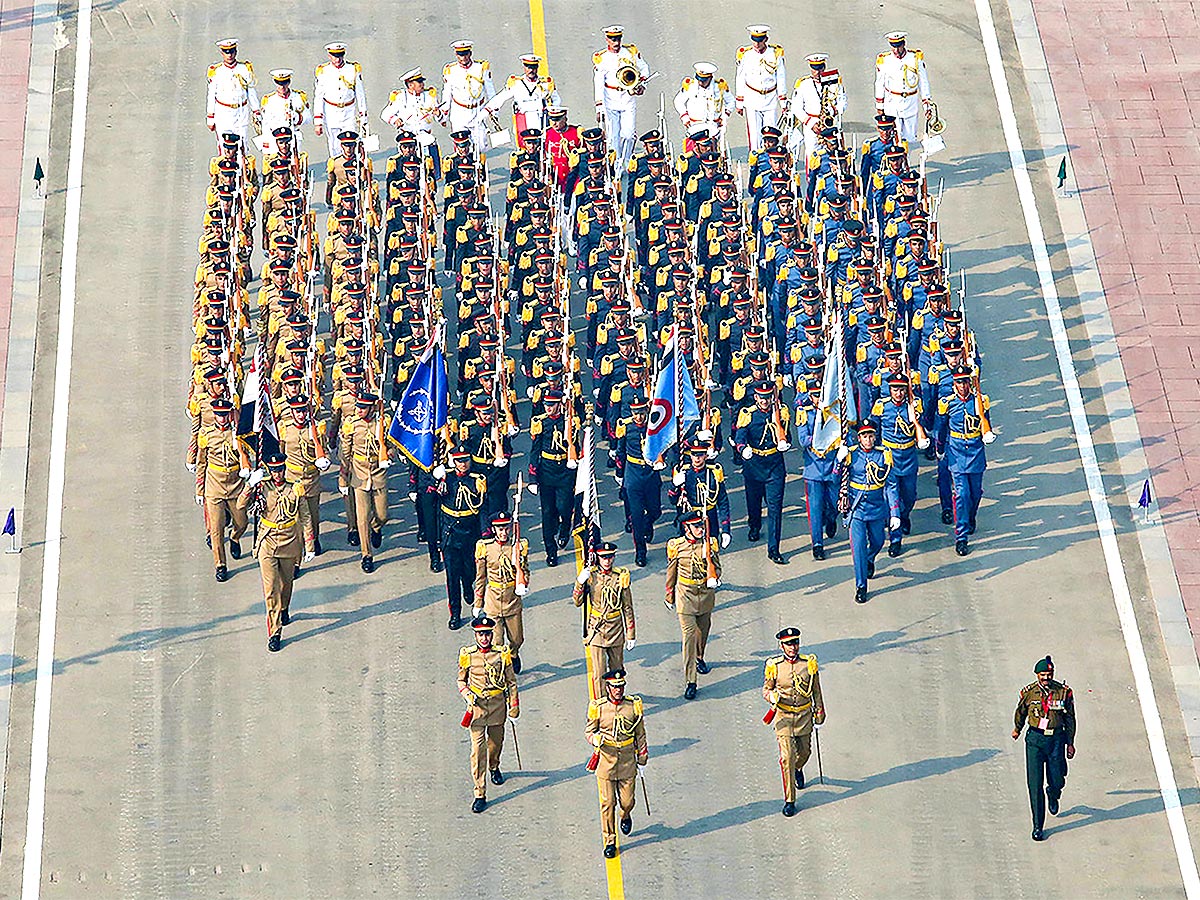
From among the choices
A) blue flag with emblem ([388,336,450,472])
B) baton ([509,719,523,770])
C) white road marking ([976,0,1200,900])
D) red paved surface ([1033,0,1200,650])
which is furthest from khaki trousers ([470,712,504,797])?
red paved surface ([1033,0,1200,650])

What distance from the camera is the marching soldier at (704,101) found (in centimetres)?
4209

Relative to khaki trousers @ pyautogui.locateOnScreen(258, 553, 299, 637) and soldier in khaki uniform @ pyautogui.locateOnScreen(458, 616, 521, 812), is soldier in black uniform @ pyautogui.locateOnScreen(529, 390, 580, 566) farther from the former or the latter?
soldier in khaki uniform @ pyautogui.locateOnScreen(458, 616, 521, 812)

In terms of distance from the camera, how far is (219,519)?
116 ft

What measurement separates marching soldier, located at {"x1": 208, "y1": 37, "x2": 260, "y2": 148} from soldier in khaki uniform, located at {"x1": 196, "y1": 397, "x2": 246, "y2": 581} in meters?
8.02

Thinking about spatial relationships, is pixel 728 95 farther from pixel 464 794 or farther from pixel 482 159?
pixel 464 794

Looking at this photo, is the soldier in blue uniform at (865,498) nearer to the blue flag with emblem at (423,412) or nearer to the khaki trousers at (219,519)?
the blue flag with emblem at (423,412)

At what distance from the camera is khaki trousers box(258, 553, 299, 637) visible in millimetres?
34406

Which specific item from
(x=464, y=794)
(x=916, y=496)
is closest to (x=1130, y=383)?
(x=916, y=496)

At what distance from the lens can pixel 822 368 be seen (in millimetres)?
36594

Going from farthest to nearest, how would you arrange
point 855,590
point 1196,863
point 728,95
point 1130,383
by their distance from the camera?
point 728,95, point 1130,383, point 855,590, point 1196,863

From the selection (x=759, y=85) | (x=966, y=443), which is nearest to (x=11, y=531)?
(x=966, y=443)

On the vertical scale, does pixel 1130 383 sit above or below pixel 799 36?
below

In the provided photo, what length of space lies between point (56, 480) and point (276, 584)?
4.35 m

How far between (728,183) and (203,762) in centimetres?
1117
